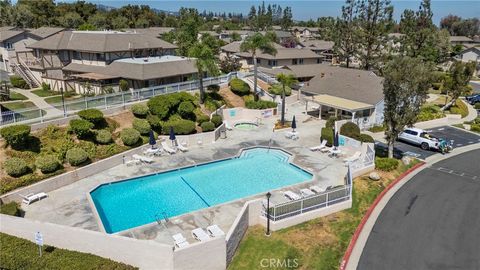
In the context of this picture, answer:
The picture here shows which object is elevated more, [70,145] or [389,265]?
[70,145]

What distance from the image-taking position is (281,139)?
36.6m

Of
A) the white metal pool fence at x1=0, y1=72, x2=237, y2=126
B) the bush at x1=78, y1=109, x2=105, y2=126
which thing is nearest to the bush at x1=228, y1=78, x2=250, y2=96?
the white metal pool fence at x1=0, y1=72, x2=237, y2=126

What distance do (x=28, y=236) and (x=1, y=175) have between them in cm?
791

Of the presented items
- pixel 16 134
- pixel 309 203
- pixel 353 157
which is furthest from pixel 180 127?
pixel 309 203

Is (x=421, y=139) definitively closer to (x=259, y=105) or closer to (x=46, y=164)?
(x=259, y=105)

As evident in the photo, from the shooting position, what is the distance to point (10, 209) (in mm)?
20734

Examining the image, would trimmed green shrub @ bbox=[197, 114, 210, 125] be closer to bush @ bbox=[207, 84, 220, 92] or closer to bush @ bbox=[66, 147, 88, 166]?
bush @ bbox=[207, 84, 220, 92]

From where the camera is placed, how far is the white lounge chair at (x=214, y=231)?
62.6ft

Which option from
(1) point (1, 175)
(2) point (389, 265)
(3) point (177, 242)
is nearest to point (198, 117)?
(1) point (1, 175)

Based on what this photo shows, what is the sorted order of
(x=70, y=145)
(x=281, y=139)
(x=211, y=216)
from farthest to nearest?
(x=281, y=139) → (x=70, y=145) → (x=211, y=216)

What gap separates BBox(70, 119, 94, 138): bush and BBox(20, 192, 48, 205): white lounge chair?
6.53m

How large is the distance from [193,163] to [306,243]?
13.3 meters

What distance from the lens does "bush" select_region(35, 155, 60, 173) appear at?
2541cm

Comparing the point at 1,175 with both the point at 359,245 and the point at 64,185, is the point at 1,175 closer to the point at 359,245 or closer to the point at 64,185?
the point at 64,185
